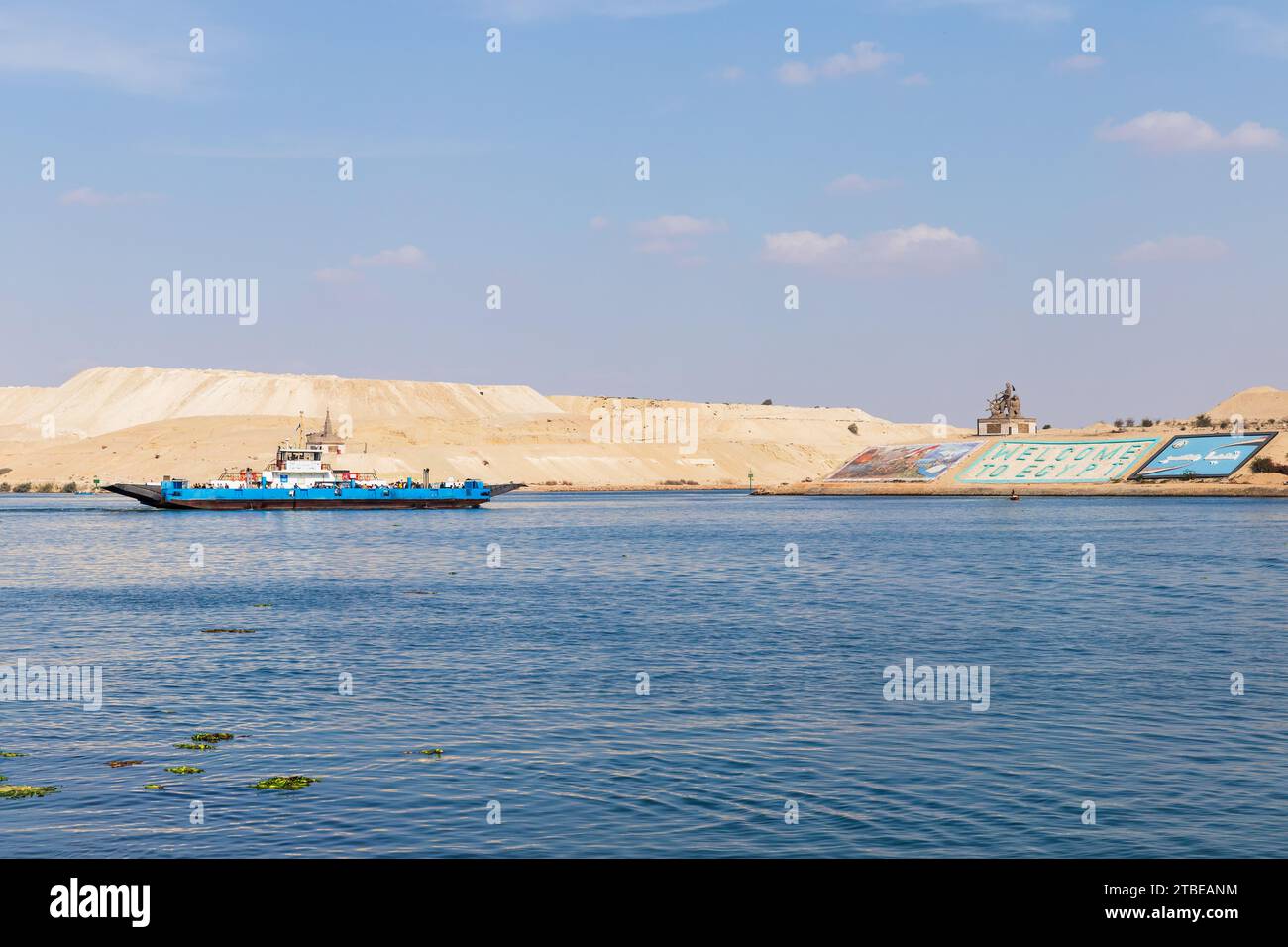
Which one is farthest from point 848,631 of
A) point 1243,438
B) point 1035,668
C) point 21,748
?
point 1243,438

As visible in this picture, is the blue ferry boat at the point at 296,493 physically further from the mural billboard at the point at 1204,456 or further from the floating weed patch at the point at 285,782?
the floating weed patch at the point at 285,782

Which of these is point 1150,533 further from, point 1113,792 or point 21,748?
point 21,748

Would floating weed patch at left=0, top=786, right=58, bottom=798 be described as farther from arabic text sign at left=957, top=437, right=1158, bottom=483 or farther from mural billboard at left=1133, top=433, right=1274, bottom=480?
arabic text sign at left=957, top=437, right=1158, bottom=483

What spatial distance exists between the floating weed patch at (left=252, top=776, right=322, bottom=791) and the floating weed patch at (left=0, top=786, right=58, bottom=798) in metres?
2.97

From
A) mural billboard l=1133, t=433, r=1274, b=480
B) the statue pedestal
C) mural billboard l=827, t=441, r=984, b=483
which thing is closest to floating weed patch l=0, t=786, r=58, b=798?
mural billboard l=1133, t=433, r=1274, b=480

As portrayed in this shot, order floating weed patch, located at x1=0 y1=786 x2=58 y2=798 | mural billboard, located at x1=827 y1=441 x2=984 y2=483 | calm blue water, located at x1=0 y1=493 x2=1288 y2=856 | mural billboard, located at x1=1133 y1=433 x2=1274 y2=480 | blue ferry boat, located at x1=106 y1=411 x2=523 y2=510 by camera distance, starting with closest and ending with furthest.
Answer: calm blue water, located at x1=0 y1=493 x2=1288 y2=856
floating weed patch, located at x1=0 y1=786 x2=58 y2=798
blue ferry boat, located at x1=106 y1=411 x2=523 y2=510
mural billboard, located at x1=1133 y1=433 x2=1274 y2=480
mural billboard, located at x1=827 y1=441 x2=984 y2=483

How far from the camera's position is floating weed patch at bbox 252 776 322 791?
61.2ft

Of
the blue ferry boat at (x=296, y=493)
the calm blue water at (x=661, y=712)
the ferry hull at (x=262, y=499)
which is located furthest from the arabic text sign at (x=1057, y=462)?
the calm blue water at (x=661, y=712)

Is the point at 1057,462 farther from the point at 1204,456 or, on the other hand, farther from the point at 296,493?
the point at 296,493

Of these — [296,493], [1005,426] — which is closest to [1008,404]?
[1005,426]

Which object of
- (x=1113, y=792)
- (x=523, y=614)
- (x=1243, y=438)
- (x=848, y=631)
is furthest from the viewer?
(x=1243, y=438)
